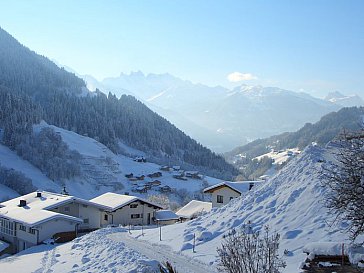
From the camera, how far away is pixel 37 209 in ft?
159

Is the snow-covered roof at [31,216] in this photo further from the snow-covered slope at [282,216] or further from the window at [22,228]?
the snow-covered slope at [282,216]

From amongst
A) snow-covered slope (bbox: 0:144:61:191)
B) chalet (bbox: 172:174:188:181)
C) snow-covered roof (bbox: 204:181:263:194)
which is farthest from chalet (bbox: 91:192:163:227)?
chalet (bbox: 172:174:188:181)

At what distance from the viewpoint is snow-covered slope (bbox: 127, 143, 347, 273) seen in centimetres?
2316

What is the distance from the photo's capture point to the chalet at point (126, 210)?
50500mm

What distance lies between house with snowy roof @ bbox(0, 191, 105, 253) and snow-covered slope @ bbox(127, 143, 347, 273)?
14799mm

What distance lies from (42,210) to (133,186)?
80.8 m

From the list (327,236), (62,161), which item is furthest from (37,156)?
(327,236)

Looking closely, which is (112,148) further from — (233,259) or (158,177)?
(233,259)

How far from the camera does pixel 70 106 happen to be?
648 ft

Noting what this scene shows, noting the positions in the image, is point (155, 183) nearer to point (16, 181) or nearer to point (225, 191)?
point (16, 181)

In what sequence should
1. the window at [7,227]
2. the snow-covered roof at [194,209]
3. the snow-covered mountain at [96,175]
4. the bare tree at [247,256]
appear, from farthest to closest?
the snow-covered mountain at [96,175] → the snow-covered roof at [194,209] → the window at [7,227] → the bare tree at [247,256]

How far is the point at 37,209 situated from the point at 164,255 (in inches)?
1074

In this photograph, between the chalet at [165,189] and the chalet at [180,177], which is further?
the chalet at [180,177]

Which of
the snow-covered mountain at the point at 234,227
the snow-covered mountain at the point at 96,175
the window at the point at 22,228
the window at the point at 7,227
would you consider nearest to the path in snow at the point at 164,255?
the snow-covered mountain at the point at 234,227
